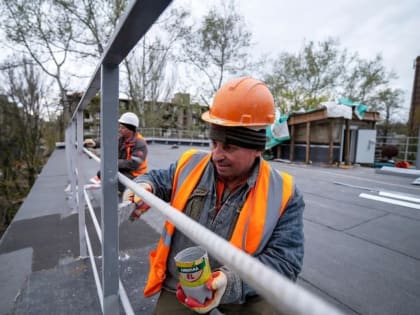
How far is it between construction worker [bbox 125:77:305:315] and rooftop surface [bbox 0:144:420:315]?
77cm

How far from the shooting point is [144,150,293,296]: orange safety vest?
1.05 m

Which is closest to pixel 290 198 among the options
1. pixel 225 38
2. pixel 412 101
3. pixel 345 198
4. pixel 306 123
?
pixel 345 198

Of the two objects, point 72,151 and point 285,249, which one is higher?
point 72,151

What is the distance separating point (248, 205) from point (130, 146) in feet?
8.37

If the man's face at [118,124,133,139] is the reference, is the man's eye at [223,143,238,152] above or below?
below

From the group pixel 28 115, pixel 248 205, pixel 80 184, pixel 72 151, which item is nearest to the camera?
pixel 248 205

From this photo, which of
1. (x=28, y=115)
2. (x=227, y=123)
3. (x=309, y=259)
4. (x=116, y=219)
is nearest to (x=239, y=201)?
(x=227, y=123)

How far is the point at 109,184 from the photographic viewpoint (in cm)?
94

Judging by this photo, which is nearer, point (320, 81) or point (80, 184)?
point (80, 184)

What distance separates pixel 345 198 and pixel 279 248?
385 centimetres

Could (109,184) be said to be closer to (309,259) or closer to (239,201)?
(239,201)

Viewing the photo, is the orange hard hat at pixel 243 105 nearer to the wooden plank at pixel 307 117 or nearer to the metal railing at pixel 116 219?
the metal railing at pixel 116 219

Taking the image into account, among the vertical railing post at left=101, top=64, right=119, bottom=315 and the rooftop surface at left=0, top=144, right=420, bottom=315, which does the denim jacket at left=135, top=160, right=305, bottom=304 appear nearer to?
the vertical railing post at left=101, top=64, right=119, bottom=315

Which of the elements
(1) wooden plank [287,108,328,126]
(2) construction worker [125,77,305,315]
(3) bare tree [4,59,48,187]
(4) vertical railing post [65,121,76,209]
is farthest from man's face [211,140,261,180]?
(3) bare tree [4,59,48,187]
